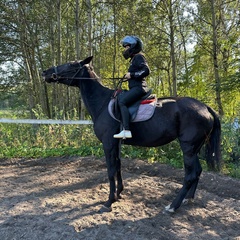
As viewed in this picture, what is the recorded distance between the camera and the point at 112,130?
15.0 ft

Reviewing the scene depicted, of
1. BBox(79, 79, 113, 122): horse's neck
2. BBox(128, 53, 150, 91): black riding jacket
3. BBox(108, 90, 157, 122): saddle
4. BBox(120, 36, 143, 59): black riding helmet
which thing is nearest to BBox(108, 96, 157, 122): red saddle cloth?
BBox(108, 90, 157, 122): saddle

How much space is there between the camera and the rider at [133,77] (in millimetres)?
Answer: 4363

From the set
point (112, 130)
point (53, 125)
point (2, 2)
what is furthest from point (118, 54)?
point (112, 130)

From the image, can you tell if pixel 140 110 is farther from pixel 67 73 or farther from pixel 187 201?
pixel 187 201

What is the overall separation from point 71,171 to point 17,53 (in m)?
11.1

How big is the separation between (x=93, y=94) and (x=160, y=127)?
4.51 ft

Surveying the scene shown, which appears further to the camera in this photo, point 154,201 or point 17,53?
point 17,53

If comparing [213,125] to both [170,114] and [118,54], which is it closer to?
[170,114]

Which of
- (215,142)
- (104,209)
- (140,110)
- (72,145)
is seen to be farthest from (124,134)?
(72,145)

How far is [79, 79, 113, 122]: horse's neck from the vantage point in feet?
15.9

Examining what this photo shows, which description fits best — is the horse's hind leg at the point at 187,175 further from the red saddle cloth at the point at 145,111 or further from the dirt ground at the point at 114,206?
the red saddle cloth at the point at 145,111

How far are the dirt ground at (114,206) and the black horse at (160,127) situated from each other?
294 millimetres

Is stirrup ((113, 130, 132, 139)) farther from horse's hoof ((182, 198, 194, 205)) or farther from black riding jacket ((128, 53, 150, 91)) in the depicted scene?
horse's hoof ((182, 198, 194, 205))

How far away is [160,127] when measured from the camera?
175 inches
